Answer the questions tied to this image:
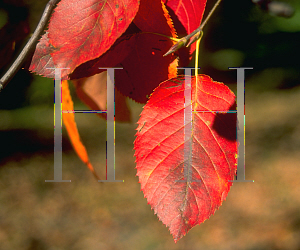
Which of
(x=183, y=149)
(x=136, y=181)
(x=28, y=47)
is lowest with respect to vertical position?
(x=136, y=181)

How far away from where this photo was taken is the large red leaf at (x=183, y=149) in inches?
9.3

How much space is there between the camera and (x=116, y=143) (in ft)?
2.68

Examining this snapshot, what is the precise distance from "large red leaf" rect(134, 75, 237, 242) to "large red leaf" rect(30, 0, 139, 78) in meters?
0.07

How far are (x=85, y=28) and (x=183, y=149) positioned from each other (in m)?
0.15

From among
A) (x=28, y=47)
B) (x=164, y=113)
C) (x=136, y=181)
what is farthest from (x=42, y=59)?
(x=136, y=181)

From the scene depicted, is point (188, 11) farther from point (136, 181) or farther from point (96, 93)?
point (136, 181)

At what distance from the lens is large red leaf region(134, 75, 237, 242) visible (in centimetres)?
24

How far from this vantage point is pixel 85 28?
215mm

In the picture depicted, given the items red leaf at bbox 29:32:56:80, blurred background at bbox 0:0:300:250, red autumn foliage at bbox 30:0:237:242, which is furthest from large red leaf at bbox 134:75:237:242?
blurred background at bbox 0:0:300:250

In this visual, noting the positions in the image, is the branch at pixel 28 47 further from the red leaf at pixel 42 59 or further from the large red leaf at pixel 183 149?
the large red leaf at pixel 183 149

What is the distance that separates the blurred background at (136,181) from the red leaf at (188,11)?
43 cm

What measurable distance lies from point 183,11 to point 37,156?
0.74m

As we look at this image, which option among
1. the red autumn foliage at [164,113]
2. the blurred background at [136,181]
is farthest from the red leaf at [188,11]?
the blurred background at [136,181]

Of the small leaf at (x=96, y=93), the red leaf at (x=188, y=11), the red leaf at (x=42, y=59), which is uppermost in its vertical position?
the red leaf at (x=188, y=11)
